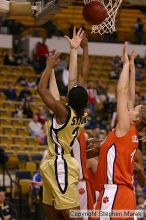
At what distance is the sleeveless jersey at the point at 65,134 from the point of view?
6242mm

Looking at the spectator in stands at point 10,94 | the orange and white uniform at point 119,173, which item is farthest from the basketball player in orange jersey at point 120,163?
the spectator in stands at point 10,94

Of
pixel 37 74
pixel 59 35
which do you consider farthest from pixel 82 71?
pixel 59 35

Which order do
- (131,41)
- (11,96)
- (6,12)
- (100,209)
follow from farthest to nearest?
(131,41) → (11,96) → (6,12) → (100,209)

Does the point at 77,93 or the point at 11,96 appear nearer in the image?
the point at 77,93

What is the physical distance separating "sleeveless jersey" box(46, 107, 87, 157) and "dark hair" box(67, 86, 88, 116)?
0.05 metres

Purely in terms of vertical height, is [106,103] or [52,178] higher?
[52,178]

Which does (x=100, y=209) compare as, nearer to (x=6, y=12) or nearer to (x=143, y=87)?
(x=6, y=12)

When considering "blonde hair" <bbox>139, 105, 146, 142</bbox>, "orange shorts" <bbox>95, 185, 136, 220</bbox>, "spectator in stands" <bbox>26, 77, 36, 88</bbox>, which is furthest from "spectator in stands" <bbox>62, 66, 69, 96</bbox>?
"orange shorts" <bbox>95, 185, 136, 220</bbox>

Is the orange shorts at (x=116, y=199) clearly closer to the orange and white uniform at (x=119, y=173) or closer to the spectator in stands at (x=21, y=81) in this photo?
the orange and white uniform at (x=119, y=173)

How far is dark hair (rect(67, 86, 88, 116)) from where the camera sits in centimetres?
619

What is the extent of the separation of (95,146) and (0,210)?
166 inches

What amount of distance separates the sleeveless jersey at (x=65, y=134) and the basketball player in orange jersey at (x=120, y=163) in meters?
0.30

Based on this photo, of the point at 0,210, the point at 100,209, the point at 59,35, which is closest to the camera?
the point at 100,209

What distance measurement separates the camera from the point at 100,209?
6172mm
